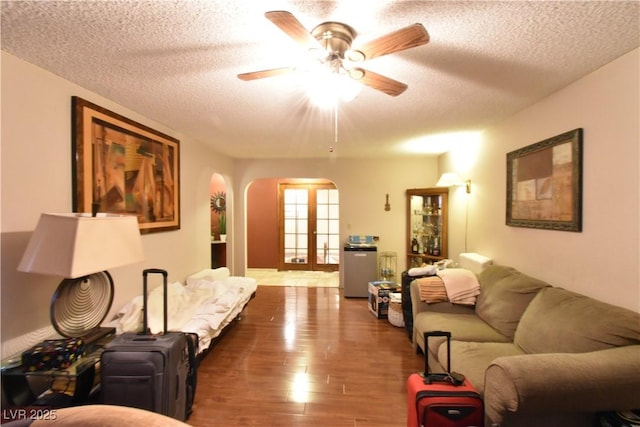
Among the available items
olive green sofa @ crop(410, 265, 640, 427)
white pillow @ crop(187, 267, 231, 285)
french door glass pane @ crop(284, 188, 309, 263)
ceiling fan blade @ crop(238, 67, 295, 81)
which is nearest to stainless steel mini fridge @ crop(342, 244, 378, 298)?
white pillow @ crop(187, 267, 231, 285)

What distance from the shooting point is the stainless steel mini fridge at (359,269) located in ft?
15.8

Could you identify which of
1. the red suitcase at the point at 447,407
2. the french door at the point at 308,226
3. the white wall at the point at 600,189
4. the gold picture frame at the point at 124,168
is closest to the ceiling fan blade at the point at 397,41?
the white wall at the point at 600,189

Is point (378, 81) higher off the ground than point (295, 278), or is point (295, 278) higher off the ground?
point (378, 81)

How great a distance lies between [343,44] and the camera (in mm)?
1472

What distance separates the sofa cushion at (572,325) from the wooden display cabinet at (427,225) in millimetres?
2167

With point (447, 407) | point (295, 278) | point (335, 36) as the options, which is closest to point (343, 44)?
point (335, 36)

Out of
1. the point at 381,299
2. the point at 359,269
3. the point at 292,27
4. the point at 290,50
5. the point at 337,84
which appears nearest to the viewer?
the point at 292,27

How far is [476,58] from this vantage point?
1.74 m

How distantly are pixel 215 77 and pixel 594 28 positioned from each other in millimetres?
2165

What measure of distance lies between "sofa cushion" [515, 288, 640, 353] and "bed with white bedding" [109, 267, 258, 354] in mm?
2485

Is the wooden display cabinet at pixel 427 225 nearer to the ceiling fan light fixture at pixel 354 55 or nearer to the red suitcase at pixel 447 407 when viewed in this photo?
the red suitcase at pixel 447 407

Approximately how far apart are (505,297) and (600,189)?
3.43 ft

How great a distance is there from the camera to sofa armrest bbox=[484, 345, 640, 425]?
1.28 meters

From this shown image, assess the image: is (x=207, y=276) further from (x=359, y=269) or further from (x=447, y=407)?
(x=447, y=407)
